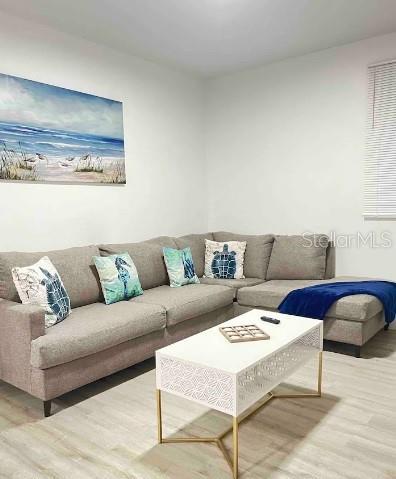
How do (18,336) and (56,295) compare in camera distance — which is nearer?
(18,336)

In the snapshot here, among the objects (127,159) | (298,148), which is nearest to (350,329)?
(298,148)

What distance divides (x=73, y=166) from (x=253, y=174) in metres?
2.02

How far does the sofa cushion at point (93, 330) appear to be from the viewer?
2363mm

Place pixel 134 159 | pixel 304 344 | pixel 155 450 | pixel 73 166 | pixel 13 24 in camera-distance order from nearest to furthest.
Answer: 1. pixel 155 450
2. pixel 304 344
3. pixel 13 24
4. pixel 73 166
5. pixel 134 159

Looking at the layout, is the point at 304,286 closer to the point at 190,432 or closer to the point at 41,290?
the point at 190,432

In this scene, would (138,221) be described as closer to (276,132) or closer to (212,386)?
(276,132)

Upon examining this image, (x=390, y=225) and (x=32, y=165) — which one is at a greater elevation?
(x=32, y=165)

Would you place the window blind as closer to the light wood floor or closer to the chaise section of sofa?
the chaise section of sofa

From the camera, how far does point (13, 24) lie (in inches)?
122

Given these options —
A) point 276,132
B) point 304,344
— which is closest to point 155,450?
point 304,344

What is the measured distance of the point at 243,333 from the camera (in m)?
2.25

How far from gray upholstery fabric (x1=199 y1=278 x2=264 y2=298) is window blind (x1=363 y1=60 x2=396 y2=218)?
124 cm

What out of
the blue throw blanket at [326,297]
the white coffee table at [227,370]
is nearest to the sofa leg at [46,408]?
the white coffee table at [227,370]

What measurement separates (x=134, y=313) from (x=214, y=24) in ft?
7.65
